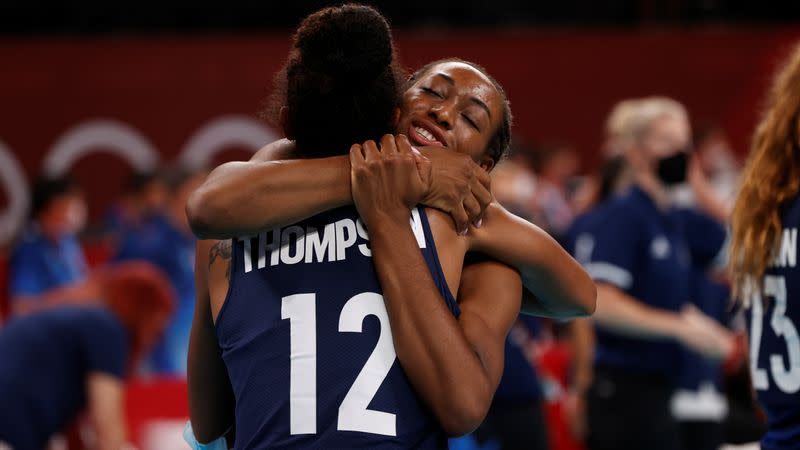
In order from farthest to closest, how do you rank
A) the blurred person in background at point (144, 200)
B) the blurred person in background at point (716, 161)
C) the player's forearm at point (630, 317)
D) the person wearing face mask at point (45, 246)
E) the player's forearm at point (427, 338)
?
the blurred person in background at point (716, 161), the blurred person in background at point (144, 200), the person wearing face mask at point (45, 246), the player's forearm at point (630, 317), the player's forearm at point (427, 338)

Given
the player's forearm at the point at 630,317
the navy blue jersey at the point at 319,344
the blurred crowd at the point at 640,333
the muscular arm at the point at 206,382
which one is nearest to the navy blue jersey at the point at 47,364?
the blurred crowd at the point at 640,333

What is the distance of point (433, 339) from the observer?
1969mm

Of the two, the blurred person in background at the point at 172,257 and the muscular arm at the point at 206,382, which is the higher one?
the muscular arm at the point at 206,382

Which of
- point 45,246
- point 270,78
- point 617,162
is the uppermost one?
point 617,162

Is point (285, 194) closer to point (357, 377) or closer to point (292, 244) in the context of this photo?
point (292, 244)

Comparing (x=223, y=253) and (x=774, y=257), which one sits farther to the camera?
(x=774, y=257)

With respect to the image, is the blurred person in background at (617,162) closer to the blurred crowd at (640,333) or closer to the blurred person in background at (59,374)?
the blurred crowd at (640,333)

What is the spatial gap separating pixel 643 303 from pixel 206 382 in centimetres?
324

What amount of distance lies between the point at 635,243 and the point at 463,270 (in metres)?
3.07

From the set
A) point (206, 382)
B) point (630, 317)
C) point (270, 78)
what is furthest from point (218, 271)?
point (270, 78)

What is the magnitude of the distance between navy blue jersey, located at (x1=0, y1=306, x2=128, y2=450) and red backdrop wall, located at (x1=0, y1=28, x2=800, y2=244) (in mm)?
5855

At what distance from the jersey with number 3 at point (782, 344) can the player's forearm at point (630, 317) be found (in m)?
2.09

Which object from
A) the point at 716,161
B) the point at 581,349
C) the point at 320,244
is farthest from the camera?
the point at 716,161

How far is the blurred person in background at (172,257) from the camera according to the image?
7898 millimetres
